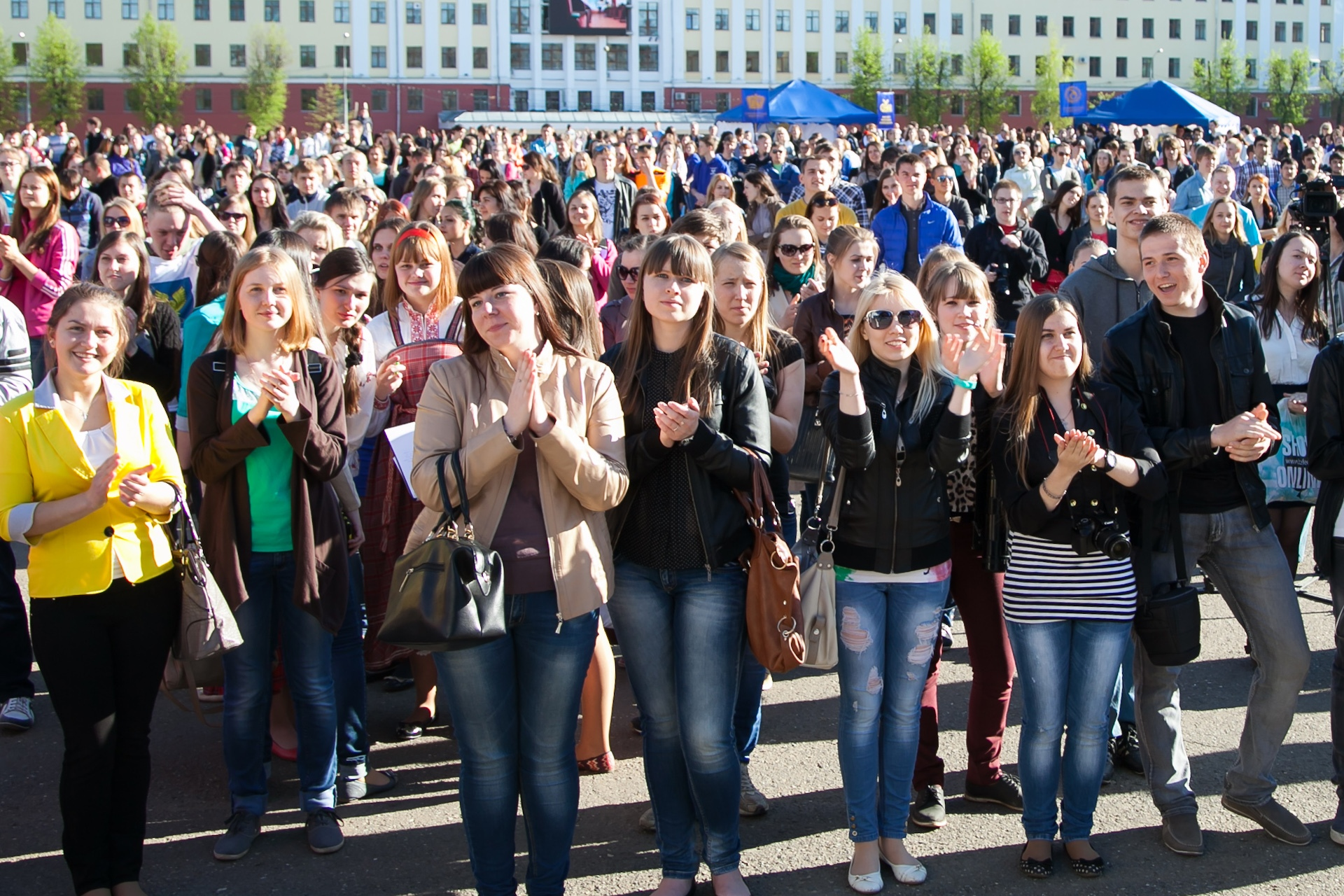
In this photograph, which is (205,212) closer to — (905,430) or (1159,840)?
(905,430)

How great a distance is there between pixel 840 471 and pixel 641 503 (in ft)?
2.18

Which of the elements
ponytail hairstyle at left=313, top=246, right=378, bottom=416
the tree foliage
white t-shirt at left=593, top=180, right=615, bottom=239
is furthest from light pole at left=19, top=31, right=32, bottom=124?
ponytail hairstyle at left=313, top=246, right=378, bottom=416

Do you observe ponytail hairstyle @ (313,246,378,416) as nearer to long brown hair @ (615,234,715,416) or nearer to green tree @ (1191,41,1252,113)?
long brown hair @ (615,234,715,416)

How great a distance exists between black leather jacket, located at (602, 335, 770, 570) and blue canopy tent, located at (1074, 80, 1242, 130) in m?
23.5

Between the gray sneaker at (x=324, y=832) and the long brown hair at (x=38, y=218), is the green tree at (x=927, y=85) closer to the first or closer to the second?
the long brown hair at (x=38, y=218)

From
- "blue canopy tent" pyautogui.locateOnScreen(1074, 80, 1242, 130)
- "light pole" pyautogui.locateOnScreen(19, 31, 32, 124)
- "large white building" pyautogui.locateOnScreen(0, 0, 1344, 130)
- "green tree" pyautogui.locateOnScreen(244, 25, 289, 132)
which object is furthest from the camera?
"large white building" pyautogui.locateOnScreen(0, 0, 1344, 130)

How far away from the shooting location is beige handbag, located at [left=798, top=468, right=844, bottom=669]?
380 cm

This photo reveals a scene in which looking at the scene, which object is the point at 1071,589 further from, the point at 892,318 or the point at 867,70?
the point at 867,70

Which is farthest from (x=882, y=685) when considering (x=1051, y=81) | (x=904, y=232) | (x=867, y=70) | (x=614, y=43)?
(x=614, y=43)

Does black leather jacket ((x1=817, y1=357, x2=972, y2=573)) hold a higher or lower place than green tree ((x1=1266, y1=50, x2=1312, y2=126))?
lower

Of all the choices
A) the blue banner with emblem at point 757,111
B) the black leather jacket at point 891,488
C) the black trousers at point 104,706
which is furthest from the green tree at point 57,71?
the black leather jacket at point 891,488

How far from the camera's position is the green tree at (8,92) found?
2864 inches

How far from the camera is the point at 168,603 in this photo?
3.83m

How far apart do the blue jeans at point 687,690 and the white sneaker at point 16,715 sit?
9.35ft
